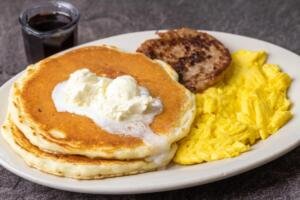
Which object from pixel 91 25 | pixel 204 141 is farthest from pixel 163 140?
pixel 91 25

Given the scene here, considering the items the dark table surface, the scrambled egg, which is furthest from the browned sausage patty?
the dark table surface

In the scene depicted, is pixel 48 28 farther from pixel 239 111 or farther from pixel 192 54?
pixel 239 111

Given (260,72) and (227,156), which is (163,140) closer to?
(227,156)

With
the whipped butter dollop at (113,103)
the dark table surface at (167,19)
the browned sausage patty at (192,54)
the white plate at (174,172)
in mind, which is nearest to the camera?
the white plate at (174,172)

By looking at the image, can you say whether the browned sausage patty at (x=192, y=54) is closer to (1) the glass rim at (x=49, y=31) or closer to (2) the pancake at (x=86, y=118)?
(2) the pancake at (x=86, y=118)

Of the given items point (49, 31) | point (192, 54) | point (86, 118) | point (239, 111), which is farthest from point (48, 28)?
point (239, 111)

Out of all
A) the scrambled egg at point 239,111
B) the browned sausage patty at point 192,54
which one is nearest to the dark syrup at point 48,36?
the browned sausage patty at point 192,54

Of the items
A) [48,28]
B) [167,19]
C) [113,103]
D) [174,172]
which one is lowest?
[167,19]
